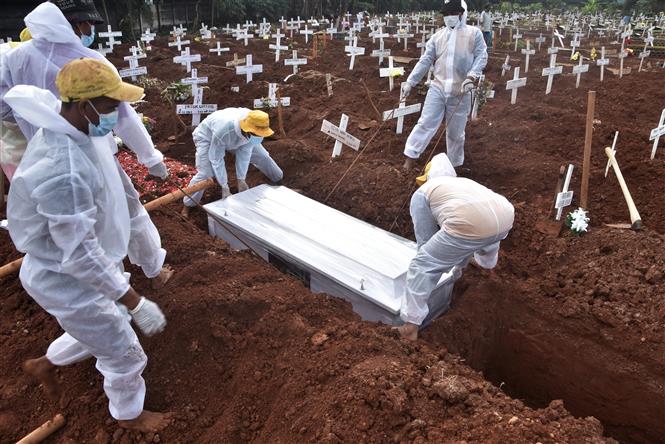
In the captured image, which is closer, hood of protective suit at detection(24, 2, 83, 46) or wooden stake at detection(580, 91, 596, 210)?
hood of protective suit at detection(24, 2, 83, 46)

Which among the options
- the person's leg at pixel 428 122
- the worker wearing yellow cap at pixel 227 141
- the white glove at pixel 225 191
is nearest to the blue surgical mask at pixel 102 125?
the worker wearing yellow cap at pixel 227 141

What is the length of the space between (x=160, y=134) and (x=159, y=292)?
5143mm

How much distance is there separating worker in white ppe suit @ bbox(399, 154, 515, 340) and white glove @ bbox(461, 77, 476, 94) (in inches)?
101

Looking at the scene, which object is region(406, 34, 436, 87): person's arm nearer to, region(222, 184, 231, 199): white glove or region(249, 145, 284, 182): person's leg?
region(249, 145, 284, 182): person's leg

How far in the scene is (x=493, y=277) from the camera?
4.25 m

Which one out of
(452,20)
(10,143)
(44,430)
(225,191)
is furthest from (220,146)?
(452,20)

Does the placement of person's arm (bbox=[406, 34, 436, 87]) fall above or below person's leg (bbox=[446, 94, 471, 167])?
above

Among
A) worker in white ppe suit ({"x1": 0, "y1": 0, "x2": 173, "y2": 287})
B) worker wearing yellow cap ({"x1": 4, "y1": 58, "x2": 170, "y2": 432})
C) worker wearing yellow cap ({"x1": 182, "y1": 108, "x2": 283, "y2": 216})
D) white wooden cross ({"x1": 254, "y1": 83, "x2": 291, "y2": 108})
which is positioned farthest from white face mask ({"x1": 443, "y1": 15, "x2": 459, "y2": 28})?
worker wearing yellow cap ({"x1": 4, "y1": 58, "x2": 170, "y2": 432})

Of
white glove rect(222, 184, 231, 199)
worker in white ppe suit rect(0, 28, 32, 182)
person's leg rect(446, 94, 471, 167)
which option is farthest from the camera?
person's leg rect(446, 94, 471, 167)

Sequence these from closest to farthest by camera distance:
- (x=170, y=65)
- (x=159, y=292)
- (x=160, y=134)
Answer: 1. (x=159, y=292)
2. (x=160, y=134)
3. (x=170, y=65)

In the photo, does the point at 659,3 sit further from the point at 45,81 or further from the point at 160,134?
the point at 45,81

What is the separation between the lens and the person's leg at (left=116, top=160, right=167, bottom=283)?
3017mm

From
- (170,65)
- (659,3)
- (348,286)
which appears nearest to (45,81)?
(348,286)

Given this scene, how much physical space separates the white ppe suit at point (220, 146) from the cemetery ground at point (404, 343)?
503 millimetres
